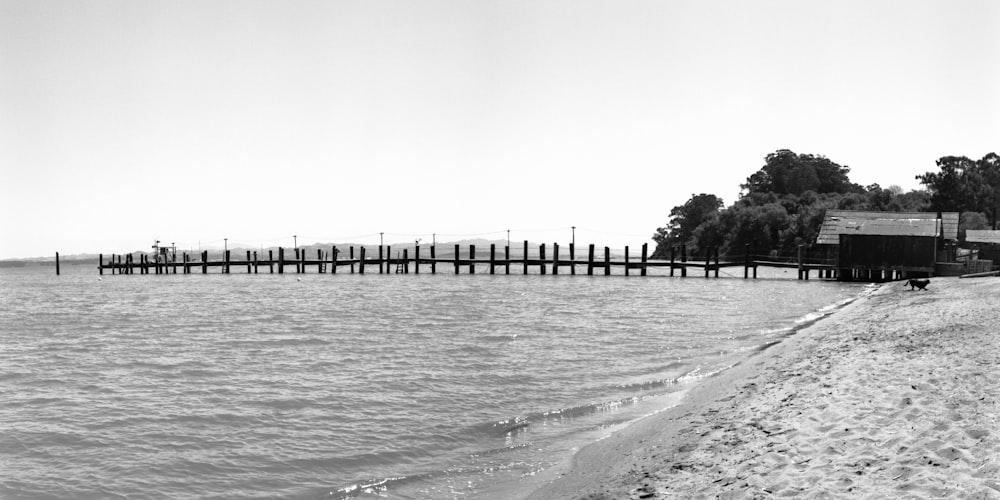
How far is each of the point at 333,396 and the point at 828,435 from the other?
26.0 ft

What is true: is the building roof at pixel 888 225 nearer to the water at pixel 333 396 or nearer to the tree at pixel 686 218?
the water at pixel 333 396

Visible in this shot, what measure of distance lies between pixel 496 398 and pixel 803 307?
801 inches

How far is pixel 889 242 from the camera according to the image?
42875 mm

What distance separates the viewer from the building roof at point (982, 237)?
47213mm

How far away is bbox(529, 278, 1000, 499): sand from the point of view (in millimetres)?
5141

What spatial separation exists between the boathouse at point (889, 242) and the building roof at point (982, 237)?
341cm

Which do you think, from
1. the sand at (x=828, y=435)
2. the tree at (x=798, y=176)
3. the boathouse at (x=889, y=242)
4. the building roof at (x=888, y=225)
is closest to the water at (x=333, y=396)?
the sand at (x=828, y=435)

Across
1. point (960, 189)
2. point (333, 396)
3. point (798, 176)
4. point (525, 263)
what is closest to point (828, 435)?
point (333, 396)

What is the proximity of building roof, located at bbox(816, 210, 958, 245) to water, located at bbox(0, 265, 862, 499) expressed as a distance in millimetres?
22115

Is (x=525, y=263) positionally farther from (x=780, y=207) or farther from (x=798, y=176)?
(x=798, y=176)

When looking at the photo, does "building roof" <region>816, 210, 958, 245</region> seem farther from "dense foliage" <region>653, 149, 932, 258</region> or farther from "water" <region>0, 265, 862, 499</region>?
"water" <region>0, 265, 862, 499</region>

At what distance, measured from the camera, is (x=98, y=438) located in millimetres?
9234

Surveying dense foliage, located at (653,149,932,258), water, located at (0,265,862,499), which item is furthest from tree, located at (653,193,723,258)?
water, located at (0,265,862,499)

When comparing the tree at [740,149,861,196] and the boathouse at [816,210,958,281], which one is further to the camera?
the tree at [740,149,861,196]
